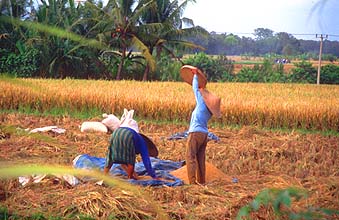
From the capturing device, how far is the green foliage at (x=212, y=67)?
96.8 feet

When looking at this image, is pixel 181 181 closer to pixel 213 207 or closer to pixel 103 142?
pixel 213 207

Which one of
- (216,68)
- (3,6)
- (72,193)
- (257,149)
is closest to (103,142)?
(257,149)

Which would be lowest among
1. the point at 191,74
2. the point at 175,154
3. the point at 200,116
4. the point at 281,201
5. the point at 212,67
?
the point at 212,67

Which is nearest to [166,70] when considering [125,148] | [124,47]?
[124,47]

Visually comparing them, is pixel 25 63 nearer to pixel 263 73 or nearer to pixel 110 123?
pixel 110 123

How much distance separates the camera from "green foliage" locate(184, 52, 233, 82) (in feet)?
96.8

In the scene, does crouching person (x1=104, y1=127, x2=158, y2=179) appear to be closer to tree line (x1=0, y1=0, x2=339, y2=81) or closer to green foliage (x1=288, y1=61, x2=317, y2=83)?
tree line (x1=0, y1=0, x2=339, y2=81)

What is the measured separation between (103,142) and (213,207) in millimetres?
3792

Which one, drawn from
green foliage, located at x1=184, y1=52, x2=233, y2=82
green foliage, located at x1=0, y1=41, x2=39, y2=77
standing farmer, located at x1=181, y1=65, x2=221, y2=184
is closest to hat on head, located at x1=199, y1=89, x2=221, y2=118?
standing farmer, located at x1=181, y1=65, x2=221, y2=184

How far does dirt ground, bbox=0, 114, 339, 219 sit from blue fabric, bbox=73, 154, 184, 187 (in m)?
0.16

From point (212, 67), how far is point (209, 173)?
24.6m

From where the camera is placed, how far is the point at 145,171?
577 cm

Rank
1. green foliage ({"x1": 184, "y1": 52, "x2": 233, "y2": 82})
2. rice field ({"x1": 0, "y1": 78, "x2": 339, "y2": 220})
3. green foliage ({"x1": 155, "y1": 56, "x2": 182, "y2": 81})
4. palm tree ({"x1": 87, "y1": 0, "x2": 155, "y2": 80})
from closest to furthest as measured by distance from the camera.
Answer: rice field ({"x1": 0, "y1": 78, "x2": 339, "y2": 220})
palm tree ({"x1": 87, "y1": 0, "x2": 155, "y2": 80})
green foliage ({"x1": 155, "y1": 56, "x2": 182, "y2": 81})
green foliage ({"x1": 184, "y1": 52, "x2": 233, "y2": 82})

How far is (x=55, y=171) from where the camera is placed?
70cm
